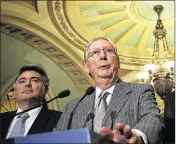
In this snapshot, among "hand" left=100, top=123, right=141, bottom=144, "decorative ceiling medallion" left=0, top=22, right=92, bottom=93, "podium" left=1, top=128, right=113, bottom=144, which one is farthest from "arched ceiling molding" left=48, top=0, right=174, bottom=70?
"podium" left=1, top=128, right=113, bottom=144

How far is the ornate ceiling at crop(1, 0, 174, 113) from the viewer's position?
7.10 m

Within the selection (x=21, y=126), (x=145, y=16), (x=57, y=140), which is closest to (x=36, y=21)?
(x=145, y=16)

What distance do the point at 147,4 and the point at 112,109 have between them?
6033 millimetres

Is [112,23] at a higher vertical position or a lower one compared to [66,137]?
higher

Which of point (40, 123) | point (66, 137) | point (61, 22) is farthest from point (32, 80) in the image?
point (61, 22)

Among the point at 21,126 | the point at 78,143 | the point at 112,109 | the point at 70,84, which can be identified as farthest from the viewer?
the point at 70,84

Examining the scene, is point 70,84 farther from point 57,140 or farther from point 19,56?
point 57,140

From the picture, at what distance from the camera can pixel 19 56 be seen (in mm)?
7598

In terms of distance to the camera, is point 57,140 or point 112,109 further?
point 112,109

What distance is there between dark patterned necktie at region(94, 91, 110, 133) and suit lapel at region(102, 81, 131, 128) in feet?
0.16

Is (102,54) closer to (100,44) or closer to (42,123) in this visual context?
(100,44)

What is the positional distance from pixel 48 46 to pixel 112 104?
611cm

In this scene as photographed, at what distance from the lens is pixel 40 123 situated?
2.33 m

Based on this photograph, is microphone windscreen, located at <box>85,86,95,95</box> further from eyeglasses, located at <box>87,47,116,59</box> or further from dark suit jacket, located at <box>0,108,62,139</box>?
dark suit jacket, located at <box>0,108,62,139</box>
